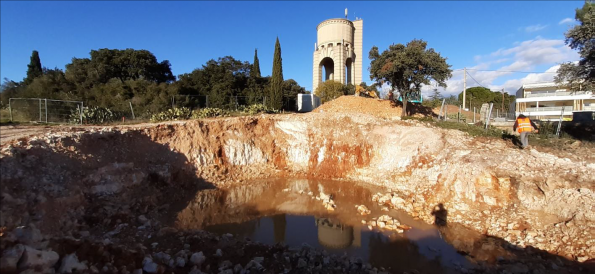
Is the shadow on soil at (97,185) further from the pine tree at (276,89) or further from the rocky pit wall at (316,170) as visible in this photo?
the pine tree at (276,89)

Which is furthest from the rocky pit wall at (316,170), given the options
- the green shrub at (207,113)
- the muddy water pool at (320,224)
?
the green shrub at (207,113)

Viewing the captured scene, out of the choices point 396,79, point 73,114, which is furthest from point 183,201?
point 396,79

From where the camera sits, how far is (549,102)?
3316 cm

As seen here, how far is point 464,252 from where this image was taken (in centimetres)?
742

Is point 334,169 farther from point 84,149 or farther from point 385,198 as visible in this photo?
point 84,149

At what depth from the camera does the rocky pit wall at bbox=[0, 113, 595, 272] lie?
23.3ft

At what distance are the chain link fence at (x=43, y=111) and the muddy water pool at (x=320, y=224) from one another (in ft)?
30.5

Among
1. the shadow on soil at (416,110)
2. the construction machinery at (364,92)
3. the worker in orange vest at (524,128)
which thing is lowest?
the worker in orange vest at (524,128)

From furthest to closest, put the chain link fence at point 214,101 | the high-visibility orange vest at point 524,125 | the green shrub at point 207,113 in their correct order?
1. the chain link fence at point 214,101
2. the green shrub at point 207,113
3. the high-visibility orange vest at point 524,125

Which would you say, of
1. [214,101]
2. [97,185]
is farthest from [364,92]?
[97,185]

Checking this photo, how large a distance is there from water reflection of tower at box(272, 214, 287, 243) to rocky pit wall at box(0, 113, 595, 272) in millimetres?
4434

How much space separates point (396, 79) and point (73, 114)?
21.2m

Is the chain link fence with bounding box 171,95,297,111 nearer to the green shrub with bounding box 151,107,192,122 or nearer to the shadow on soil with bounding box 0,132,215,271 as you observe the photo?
the green shrub with bounding box 151,107,192,122

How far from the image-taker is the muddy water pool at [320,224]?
731cm
